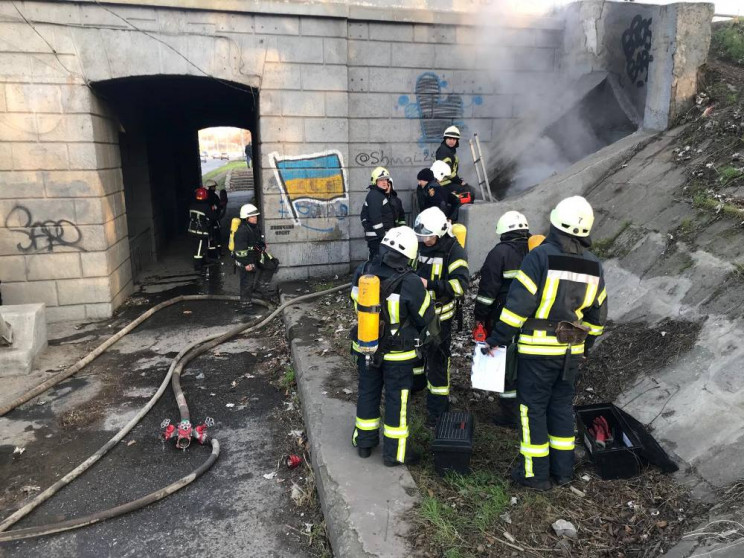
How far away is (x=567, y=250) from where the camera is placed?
3639mm

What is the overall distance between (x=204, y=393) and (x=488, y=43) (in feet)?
26.1

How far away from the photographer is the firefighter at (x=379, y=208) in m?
7.96

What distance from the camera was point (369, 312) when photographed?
377 cm

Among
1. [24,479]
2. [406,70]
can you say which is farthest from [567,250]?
[406,70]

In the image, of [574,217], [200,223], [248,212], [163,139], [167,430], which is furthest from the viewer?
[163,139]

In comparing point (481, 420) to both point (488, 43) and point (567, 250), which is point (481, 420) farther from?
point (488, 43)

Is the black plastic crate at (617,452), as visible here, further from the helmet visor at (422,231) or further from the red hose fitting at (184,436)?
the red hose fitting at (184,436)

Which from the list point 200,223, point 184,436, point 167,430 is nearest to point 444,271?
point 184,436

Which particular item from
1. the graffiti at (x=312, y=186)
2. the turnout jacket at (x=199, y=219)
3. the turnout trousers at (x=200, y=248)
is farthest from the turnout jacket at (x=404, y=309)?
the turnout trousers at (x=200, y=248)

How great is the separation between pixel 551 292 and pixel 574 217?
Answer: 1.76 feet

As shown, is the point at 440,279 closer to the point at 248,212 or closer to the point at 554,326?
the point at 554,326

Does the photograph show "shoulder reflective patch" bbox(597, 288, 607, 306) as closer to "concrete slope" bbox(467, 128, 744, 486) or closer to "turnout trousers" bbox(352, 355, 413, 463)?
"concrete slope" bbox(467, 128, 744, 486)

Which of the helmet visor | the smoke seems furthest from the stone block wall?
the smoke

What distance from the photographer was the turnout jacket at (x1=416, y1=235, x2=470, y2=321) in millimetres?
4633
